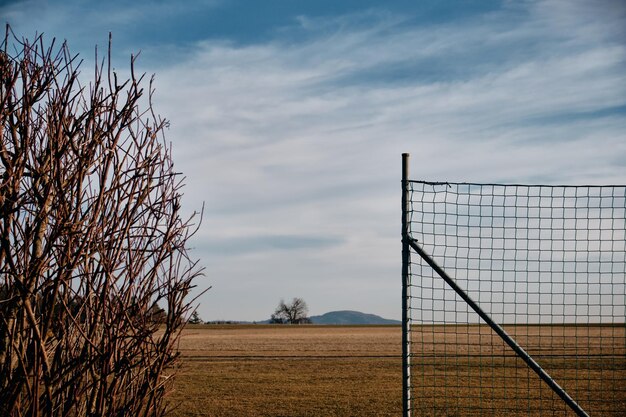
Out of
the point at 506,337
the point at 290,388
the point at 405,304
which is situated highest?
the point at 405,304

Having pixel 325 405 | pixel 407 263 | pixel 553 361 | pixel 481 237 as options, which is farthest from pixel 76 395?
pixel 553 361

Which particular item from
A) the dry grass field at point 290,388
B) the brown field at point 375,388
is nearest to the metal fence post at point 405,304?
the brown field at point 375,388

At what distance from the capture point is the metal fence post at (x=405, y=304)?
564 cm

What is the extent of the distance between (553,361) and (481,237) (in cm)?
1806

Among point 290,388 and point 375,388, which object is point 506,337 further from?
point 290,388

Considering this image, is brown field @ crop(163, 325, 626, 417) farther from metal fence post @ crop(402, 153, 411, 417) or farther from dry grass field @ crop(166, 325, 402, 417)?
metal fence post @ crop(402, 153, 411, 417)

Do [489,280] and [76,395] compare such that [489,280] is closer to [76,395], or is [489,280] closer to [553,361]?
[76,395]

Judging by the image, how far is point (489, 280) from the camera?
22.9 ft

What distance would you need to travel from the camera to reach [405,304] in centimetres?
575

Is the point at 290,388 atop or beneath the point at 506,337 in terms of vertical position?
beneath

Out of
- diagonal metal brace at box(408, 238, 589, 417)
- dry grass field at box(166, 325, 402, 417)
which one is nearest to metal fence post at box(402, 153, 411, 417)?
diagonal metal brace at box(408, 238, 589, 417)

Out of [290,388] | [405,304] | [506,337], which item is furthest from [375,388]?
[506,337]

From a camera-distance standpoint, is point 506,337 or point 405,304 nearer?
point 506,337

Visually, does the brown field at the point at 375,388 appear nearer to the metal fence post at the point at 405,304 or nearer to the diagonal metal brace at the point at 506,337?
the metal fence post at the point at 405,304
